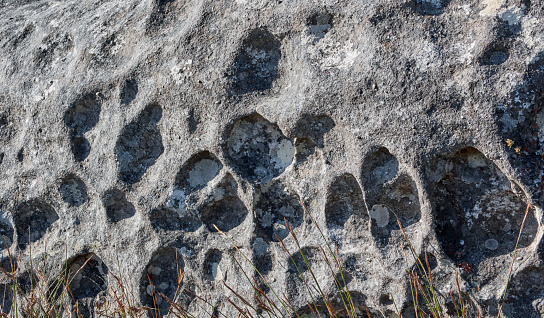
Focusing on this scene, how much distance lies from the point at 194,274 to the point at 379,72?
106cm

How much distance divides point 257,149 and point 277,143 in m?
0.08

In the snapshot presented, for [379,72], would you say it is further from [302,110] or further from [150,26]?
[150,26]

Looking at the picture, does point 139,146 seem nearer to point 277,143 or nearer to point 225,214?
point 225,214

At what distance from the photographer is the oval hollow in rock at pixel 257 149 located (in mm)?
1794

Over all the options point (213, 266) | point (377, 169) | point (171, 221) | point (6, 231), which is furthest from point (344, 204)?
point (6, 231)

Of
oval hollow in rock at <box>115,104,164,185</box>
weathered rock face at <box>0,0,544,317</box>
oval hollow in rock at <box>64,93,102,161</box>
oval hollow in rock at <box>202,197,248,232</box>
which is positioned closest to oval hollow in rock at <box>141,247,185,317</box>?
weathered rock face at <box>0,0,544,317</box>

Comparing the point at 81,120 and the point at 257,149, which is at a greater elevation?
the point at 81,120

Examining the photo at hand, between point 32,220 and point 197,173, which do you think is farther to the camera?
point 32,220

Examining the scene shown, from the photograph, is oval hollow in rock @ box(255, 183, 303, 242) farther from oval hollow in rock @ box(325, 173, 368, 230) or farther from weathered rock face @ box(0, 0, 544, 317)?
oval hollow in rock @ box(325, 173, 368, 230)

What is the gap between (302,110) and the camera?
166cm

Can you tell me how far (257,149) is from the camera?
1818 millimetres

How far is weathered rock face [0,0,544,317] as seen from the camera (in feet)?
4.91

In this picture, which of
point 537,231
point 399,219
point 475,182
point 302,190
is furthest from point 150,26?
point 537,231

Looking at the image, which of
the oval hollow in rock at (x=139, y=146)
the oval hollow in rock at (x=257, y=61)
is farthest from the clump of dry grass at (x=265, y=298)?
the oval hollow in rock at (x=257, y=61)
